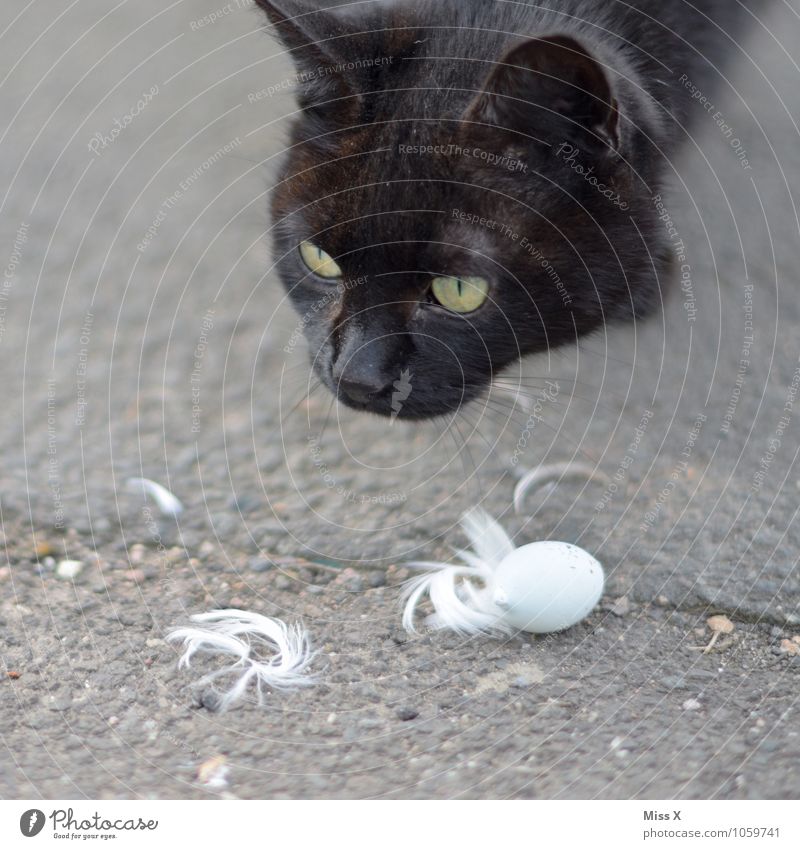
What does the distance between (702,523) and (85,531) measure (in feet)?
3.18

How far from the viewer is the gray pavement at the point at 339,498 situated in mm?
1110

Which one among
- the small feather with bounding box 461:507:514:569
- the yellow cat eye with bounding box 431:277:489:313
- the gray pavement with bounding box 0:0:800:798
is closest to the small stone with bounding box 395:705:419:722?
the gray pavement with bounding box 0:0:800:798

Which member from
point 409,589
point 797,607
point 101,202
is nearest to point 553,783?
point 409,589

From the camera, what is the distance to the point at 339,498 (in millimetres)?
1537

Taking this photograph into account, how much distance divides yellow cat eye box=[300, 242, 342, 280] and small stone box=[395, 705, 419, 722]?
601mm

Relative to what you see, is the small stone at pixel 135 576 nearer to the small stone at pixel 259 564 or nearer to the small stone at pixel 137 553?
the small stone at pixel 137 553

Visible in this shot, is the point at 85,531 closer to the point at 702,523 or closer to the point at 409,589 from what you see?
the point at 409,589

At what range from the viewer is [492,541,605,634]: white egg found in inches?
47.2

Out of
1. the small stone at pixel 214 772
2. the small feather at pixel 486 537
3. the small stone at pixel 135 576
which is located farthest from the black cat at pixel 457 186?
the small stone at pixel 214 772

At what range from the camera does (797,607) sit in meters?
1.31

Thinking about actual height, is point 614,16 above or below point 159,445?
above

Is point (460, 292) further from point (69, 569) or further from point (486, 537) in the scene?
point (69, 569)

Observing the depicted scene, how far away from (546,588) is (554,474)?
390 millimetres

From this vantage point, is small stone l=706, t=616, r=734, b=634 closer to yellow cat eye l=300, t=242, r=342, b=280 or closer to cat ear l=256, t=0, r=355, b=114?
yellow cat eye l=300, t=242, r=342, b=280
